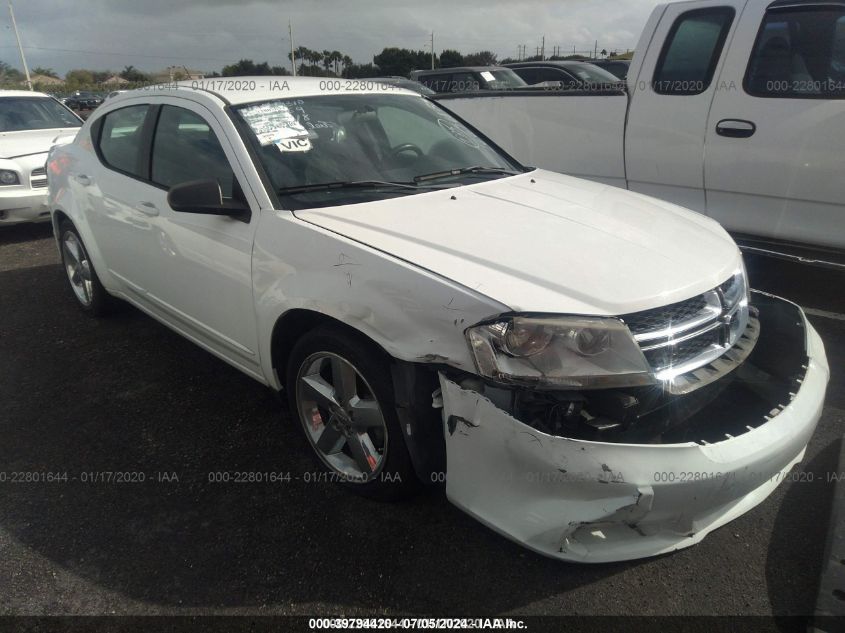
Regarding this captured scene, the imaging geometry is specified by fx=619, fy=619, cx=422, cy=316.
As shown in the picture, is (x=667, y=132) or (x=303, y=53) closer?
(x=667, y=132)

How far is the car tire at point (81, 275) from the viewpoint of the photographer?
14.3ft

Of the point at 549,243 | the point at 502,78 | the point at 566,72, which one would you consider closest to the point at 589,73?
the point at 566,72

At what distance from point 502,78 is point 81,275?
900 centimetres

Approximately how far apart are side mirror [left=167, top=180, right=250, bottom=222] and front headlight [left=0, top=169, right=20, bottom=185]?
17.7 ft

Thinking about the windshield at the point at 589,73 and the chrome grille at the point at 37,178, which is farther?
the windshield at the point at 589,73

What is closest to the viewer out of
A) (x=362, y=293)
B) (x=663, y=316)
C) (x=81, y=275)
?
(x=663, y=316)

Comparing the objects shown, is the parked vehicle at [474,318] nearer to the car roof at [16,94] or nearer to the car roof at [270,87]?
the car roof at [270,87]

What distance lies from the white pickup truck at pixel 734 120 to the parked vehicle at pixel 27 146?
5.66 meters

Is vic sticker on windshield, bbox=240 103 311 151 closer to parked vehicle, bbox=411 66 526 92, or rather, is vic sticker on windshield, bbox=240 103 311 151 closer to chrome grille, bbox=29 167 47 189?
chrome grille, bbox=29 167 47 189

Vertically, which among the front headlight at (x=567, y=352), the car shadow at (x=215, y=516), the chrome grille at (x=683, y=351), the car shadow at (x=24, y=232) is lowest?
the car shadow at (x=24, y=232)

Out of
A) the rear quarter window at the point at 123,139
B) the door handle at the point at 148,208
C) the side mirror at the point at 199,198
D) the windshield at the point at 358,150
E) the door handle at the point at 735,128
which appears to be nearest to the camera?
the side mirror at the point at 199,198

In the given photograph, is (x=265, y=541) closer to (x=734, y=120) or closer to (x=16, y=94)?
(x=734, y=120)

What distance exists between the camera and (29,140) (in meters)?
7.37

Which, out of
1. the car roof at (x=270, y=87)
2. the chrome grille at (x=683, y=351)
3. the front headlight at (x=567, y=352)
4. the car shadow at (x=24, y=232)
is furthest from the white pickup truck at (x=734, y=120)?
the car shadow at (x=24, y=232)
